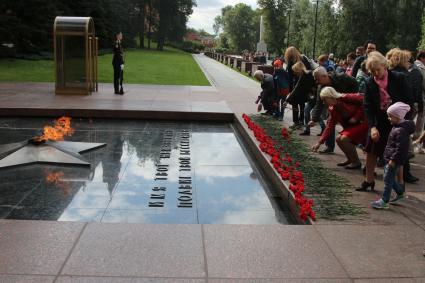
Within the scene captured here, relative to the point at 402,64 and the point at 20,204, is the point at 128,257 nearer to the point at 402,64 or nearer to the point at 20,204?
the point at 20,204

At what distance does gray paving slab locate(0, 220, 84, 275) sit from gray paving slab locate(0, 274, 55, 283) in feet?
0.22

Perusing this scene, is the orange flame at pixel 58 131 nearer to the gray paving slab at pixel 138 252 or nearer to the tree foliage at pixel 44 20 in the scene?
the gray paving slab at pixel 138 252

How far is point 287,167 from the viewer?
7238mm

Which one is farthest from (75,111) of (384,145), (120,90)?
(384,145)

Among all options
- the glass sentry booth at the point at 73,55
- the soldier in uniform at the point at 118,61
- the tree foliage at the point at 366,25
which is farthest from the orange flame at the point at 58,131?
the tree foliage at the point at 366,25

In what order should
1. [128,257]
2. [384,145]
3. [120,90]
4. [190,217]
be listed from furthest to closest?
1. [120,90]
2. [384,145]
3. [190,217]
4. [128,257]

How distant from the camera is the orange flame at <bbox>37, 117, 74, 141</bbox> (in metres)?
9.00

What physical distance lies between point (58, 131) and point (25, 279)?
698cm

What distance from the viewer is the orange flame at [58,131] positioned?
900cm

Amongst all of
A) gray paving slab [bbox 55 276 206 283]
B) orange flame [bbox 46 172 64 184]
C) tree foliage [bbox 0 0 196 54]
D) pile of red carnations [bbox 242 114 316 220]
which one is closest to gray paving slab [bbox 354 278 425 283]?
gray paving slab [bbox 55 276 206 283]

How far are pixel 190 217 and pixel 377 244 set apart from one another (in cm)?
208

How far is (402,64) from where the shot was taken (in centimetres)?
681

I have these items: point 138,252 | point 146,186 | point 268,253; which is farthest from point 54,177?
point 268,253

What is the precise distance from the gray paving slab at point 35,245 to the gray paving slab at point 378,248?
2293mm
